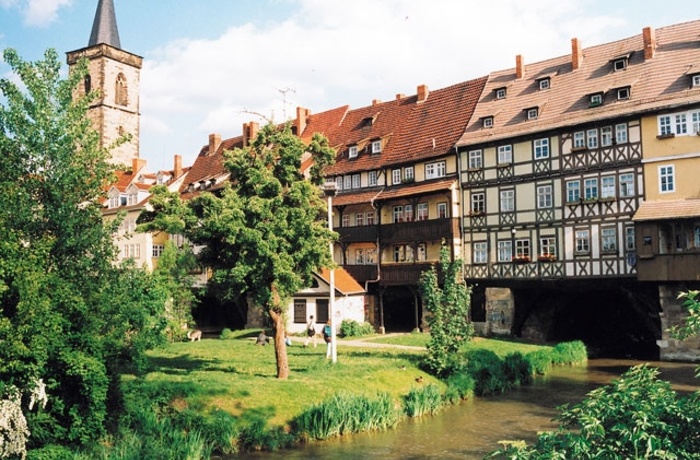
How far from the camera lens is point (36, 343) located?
1248 centimetres

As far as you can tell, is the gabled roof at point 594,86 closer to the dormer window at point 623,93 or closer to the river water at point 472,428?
the dormer window at point 623,93

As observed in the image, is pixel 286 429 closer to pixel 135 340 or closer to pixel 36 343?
pixel 135 340

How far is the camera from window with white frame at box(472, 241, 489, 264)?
34000 millimetres

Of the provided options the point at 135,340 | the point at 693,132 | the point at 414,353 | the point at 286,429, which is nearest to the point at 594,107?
the point at 693,132

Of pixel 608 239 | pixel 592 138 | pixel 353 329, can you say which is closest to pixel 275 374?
pixel 353 329

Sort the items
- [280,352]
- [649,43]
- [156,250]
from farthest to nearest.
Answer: [156,250] < [649,43] < [280,352]

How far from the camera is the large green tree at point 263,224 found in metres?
19.9

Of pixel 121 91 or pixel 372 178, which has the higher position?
pixel 121 91

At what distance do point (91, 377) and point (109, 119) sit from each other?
5317 cm

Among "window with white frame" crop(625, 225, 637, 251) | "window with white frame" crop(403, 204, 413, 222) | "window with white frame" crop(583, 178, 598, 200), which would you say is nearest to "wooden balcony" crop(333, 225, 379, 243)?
"window with white frame" crop(403, 204, 413, 222)

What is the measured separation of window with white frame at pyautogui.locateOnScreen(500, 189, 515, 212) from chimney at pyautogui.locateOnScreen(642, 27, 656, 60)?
28.3ft

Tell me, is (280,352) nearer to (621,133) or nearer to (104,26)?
(621,133)

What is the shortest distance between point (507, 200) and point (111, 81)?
146ft

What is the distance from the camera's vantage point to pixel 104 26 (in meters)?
63.8
